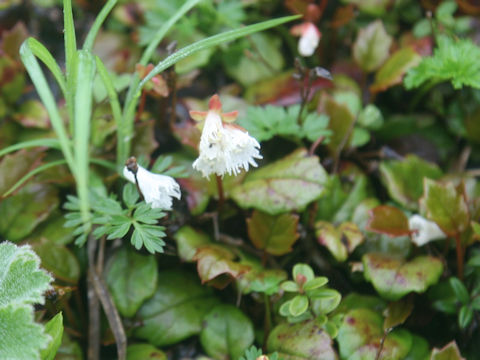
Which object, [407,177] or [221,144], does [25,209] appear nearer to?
[221,144]

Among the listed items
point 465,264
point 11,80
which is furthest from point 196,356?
point 11,80

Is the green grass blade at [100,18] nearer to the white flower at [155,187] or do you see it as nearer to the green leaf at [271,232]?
the white flower at [155,187]

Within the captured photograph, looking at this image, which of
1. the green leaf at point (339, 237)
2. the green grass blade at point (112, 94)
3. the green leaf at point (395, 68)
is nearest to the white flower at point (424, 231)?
the green leaf at point (339, 237)

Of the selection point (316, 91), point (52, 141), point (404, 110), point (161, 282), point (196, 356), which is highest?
point (52, 141)

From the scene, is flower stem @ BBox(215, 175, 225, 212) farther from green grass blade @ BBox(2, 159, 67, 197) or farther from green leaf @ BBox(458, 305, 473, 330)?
green leaf @ BBox(458, 305, 473, 330)

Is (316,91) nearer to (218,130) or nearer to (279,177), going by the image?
(279,177)

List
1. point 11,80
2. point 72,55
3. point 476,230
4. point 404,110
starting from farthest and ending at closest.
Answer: point 404,110, point 11,80, point 476,230, point 72,55

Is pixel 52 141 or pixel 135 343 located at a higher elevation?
pixel 52 141

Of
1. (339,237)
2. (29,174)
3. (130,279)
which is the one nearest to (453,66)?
(339,237)
